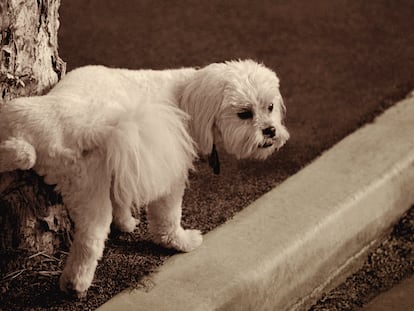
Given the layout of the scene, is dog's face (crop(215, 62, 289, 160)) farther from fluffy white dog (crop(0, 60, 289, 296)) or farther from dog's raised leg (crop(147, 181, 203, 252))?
dog's raised leg (crop(147, 181, 203, 252))

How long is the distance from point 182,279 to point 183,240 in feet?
0.55

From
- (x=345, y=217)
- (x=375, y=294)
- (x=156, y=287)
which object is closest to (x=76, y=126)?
(x=156, y=287)

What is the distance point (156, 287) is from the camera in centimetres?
211

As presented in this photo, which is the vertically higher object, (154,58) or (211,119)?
(211,119)

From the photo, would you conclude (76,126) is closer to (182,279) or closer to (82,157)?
(82,157)

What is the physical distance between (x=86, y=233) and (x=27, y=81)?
484mm

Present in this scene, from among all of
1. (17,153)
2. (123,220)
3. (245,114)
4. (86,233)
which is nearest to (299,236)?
(245,114)

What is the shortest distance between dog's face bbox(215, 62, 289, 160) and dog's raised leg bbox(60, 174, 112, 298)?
417mm

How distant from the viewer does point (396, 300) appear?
2.34 meters

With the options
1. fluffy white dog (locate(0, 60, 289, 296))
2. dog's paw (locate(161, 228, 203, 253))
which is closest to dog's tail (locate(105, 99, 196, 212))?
fluffy white dog (locate(0, 60, 289, 296))

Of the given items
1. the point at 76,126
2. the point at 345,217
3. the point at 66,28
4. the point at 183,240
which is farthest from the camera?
the point at 66,28

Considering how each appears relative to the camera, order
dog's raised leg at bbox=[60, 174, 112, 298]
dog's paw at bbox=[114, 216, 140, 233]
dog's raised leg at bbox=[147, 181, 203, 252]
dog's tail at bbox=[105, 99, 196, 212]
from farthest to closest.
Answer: dog's paw at bbox=[114, 216, 140, 233], dog's raised leg at bbox=[147, 181, 203, 252], dog's raised leg at bbox=[60, 174, 112, 298], dog's tail at bbox=[105, 99, 196, 212]

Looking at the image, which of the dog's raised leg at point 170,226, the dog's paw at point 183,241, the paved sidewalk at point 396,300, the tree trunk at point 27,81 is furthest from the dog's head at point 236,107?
the paved sidewalk at point 396,300

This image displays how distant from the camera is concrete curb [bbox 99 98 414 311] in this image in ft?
6.88
